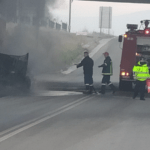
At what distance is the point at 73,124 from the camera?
1085cm

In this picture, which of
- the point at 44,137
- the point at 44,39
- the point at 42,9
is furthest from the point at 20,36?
the point at 44,137

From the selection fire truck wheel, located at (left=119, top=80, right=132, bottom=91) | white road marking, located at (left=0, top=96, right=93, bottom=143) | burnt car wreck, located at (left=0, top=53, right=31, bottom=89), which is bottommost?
white road marking, located at (left=0, top=96, right=93, bottom=143)

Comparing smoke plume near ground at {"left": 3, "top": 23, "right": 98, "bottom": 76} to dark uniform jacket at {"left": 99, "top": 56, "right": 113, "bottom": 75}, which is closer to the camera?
dark uniform jacket at {"left": 99, "top": 56, "right": 113, "bottom": 75}

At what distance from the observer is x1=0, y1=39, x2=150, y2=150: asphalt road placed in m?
8.49

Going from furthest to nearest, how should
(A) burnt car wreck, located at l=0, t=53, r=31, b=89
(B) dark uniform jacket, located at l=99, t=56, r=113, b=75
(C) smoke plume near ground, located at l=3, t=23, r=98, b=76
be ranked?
(C) smoke plume near ground, located at l=3, t=23, r=98, b=76
(A) burnt car wreck, located at l=0, t=53, r=31, b=89
(B) dark uniform jacket, located at l=99, t=56, r=113, b=75

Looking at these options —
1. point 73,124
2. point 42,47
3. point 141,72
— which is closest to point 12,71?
point 141,72

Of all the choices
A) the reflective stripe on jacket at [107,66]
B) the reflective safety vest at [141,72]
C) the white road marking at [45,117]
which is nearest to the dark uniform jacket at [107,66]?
the reflective stripe on jacket at [107,66]

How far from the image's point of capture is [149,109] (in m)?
14.5

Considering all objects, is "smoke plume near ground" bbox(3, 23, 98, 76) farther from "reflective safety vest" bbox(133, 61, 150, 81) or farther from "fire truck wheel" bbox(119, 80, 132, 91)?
"reflective safety vest" bbox(133, 61, 150, 81)

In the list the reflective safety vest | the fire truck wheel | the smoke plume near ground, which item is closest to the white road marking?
the reflective safety vest

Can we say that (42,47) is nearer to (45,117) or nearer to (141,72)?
(141,72)

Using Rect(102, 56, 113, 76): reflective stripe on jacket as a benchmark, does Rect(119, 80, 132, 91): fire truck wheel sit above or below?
below

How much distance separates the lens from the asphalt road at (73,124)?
8492 millimetres

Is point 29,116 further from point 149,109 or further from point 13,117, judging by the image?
point 149,109
